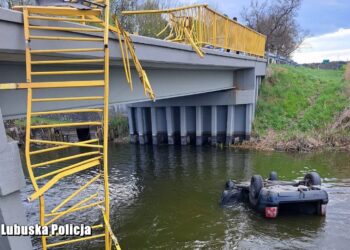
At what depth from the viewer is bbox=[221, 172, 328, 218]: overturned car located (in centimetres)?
1013

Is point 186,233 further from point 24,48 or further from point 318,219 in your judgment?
point 24,48

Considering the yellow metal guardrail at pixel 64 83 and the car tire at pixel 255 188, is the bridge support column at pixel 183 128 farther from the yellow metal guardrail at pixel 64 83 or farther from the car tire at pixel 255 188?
the yellow metal guardrail at pixel 64 83

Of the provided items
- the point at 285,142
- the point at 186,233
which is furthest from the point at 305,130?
the point at 186,233

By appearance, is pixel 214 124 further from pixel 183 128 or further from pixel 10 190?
pixel 10 190

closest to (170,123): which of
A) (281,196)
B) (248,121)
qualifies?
(248,121)

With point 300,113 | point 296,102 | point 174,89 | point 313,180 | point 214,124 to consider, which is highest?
point 174,89

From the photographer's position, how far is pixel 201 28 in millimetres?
14328

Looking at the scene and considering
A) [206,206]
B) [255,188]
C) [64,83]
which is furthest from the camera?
[206,206]

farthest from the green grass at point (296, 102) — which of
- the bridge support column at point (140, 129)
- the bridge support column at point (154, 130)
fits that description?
the bridge support column at point (140, 129)

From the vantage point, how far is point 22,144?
24031mm

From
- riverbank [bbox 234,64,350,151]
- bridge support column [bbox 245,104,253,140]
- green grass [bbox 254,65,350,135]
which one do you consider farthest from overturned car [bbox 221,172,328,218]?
green grass [bbox 254,65,350,135]

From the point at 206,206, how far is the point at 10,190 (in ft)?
25.1

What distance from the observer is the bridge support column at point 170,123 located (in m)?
22.6

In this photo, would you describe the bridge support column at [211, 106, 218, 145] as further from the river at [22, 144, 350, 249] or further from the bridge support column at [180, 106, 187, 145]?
the river at [22, 144, 350, 249]
